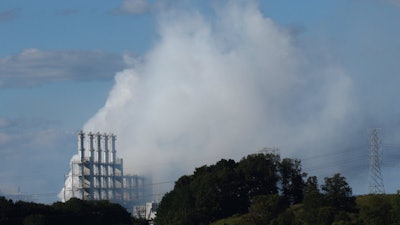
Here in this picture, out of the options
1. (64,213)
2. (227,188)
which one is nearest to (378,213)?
(227,188)

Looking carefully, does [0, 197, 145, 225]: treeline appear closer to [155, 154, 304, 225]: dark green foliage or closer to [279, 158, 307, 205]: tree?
[155, 154, 304, 225]: dark green foliage

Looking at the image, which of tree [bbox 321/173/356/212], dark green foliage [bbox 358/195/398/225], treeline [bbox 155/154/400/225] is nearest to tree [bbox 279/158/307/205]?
treeline [bbox 155/154/400/225]

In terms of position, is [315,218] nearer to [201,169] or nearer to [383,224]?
[383,224]

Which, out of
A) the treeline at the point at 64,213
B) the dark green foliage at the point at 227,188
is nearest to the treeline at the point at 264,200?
the dark green foliage at the point at 227,188

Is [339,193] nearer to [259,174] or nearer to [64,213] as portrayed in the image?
[259,174]

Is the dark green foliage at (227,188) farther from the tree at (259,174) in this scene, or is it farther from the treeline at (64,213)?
the treeline at (64,213)

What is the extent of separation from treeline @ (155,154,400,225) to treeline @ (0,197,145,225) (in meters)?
13.5

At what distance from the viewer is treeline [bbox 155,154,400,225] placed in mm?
111188


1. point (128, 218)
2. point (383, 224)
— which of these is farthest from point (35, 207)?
point (383, 224)

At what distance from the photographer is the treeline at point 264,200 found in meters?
111

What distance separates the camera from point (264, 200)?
12288 cm

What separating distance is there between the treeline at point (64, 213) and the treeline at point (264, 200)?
1349cm

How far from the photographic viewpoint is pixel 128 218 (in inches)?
6452

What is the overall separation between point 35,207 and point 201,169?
98.8 ft
